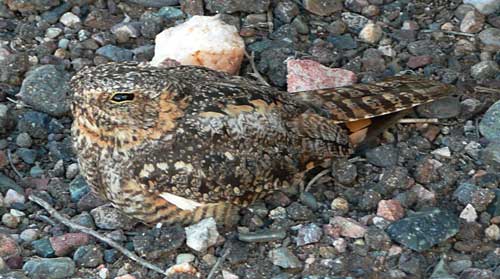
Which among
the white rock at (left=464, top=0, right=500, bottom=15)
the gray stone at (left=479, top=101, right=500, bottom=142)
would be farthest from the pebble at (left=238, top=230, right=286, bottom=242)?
the white rock at (left=464, top=0, right=500, bottom=15)

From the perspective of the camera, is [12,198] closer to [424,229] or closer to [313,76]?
[313,76]

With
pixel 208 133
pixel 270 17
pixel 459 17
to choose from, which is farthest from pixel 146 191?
pixel 459 17

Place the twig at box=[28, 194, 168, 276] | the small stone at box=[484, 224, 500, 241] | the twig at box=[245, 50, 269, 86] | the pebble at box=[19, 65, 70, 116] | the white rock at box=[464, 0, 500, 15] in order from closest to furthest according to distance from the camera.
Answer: the twig at box=[28, 194, 168, 276] → the small stone at box=[484, 224, 500, 241] → the pebble at box=[19, 65, 70, 116] → the twig at box=[245, 50, 269, 86] → the white rock at box=[464, 0, 500, 15]

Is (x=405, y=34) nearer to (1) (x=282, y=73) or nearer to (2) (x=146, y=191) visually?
(1) (x=282, y=73)

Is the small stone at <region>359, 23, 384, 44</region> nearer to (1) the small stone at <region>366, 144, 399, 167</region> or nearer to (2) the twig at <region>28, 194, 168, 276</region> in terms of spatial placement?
(1) the small stone at <region>366, 144, 399, 167</region>

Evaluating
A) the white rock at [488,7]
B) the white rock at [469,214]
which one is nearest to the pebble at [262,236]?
the white rock at [469,214]

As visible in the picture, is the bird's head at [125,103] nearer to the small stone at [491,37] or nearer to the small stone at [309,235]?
the small stone at [309,235]
